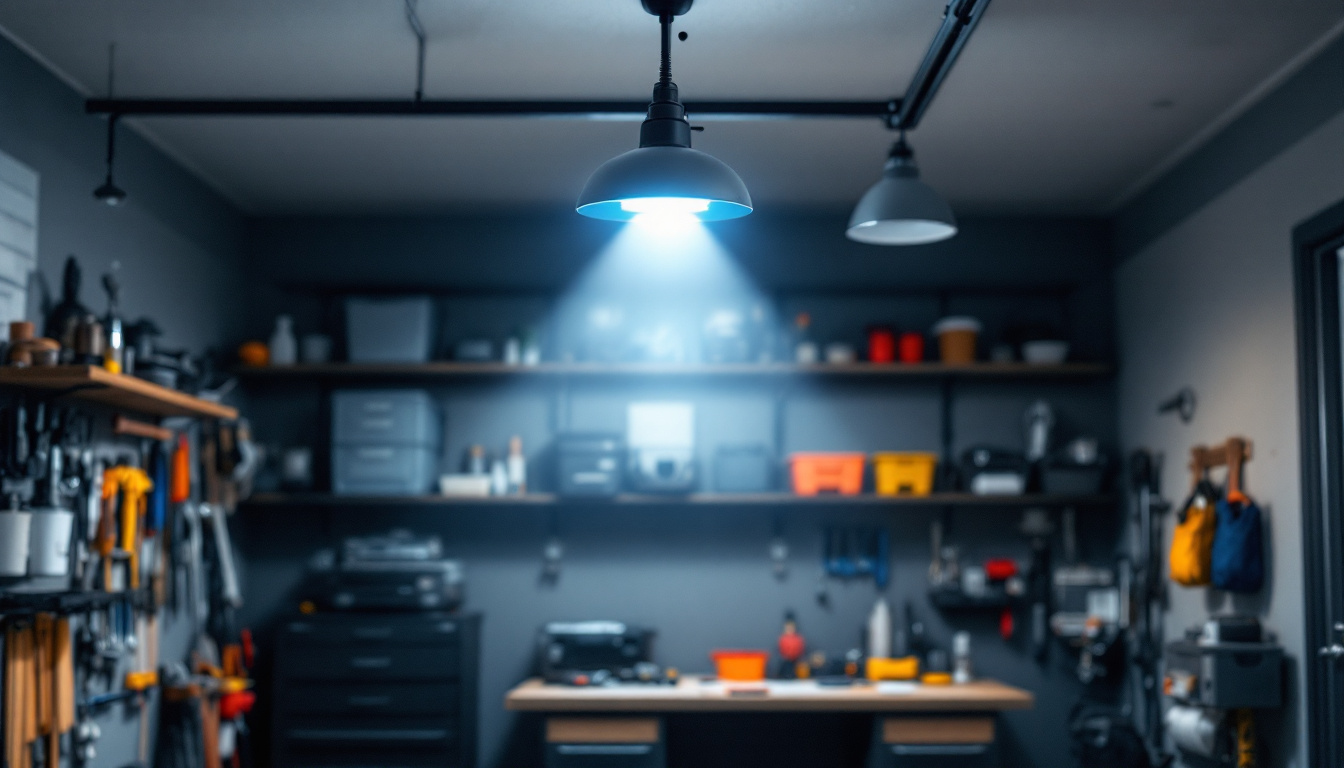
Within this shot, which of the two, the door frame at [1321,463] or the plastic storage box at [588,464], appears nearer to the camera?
the door frame at [1321,463]

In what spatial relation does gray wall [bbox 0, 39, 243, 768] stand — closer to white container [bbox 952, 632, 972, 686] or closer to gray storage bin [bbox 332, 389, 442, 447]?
gray storage bin [bbox 332, 389, 442, 447]

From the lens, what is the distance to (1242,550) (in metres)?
4.14

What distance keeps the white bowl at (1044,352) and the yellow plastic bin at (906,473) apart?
64 centimetres

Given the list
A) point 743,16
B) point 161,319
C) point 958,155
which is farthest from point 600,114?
point 161,319

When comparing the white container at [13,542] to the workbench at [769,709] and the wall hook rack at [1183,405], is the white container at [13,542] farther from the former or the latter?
the wall hook rack at [1183,405]

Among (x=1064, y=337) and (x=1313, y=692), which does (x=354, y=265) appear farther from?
(x=1313, y=692)

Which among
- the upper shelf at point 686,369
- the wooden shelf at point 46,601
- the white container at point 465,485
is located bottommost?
the wooden shelf at point 46,601

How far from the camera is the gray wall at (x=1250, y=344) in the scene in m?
3.99

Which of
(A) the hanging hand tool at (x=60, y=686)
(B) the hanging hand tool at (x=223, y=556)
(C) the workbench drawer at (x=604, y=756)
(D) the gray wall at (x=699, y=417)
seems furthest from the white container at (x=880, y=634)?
(A) the hanging hand tool at (x=60, y=686)

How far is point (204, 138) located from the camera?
15.8 ft

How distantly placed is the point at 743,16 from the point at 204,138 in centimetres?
233

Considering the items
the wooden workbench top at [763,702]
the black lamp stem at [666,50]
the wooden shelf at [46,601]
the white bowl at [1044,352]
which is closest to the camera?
the black lamp stem at [666,50]

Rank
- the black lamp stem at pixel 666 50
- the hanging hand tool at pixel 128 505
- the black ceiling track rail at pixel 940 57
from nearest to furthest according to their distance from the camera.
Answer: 1. the black lamp stem at pixel 666 50
2. the black ceiling track rail at pixel 940 57
3. the hanging hand tool at pixel 128 505

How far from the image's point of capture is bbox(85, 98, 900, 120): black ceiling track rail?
13.1 feet
